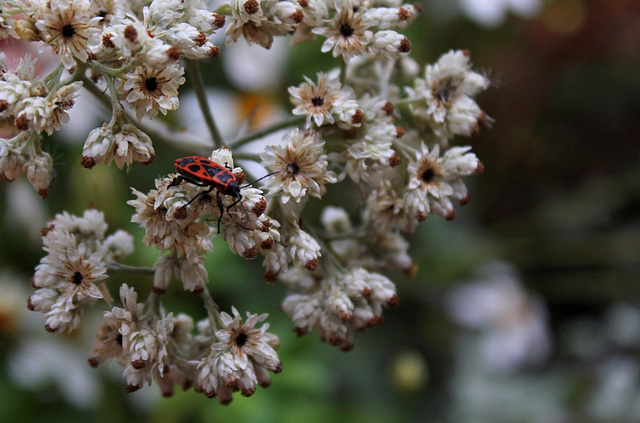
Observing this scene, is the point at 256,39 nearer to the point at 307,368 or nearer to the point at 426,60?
the point at 307,368

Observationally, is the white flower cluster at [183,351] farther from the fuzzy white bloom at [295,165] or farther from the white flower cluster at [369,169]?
the fuzzy white bloom at [295,165]

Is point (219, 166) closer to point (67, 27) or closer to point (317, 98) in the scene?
point (317, 98)

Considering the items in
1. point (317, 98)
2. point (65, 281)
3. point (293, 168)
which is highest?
point (317, 98)

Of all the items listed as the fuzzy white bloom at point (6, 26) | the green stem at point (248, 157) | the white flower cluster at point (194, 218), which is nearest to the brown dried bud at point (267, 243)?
the white flower cluster at point (194, 218)

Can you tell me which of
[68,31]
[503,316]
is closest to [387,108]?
[68,31]

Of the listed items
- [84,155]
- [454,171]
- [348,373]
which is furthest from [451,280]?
[84,155]
